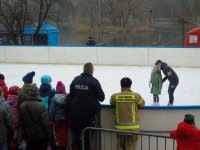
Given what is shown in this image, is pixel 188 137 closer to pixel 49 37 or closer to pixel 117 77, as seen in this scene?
pixel 117 77

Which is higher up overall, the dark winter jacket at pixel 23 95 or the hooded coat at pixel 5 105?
the dark winter jacket at pixel 23 95

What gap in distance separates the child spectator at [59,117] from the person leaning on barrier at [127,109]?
2.19ft

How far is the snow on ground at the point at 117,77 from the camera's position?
32.0ft

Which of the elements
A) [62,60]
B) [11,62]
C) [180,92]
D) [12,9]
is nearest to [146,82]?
[180,92]

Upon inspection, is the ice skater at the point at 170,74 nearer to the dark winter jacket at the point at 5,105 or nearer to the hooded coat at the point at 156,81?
the hooded coat at the point at 156,81

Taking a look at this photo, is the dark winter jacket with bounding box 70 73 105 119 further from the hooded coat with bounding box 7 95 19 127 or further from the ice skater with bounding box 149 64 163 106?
the ice skater with bounding box 149 64 163 106

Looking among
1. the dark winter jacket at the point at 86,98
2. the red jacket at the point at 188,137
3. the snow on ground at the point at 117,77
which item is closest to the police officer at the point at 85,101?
the dark winter jacket at the point at 86,98

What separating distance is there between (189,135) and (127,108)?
3.20ft

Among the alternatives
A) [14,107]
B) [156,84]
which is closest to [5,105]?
[14,107]

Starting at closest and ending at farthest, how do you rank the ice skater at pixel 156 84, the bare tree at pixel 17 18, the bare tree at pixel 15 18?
the ice skater at pixel 156 84 < the bare tree at pixel 17 18 < the bare tree at pixel 15 18

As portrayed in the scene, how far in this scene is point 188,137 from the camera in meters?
3.95

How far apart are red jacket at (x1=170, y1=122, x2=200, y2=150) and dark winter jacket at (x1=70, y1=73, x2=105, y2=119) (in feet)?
3.67

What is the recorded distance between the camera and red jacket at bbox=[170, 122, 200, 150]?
12.9ft

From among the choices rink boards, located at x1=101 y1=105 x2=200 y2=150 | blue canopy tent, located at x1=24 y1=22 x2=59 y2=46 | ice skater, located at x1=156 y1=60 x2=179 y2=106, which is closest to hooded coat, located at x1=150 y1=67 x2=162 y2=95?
ice skater, located at x1=156 y1=60 x2=179 y2=106
